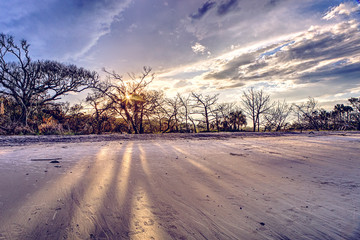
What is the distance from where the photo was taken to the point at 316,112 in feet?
58.7

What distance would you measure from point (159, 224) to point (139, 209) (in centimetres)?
32

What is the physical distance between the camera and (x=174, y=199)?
208 centimetres

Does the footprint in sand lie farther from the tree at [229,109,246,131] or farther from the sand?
the tree at [229,109,246,131]

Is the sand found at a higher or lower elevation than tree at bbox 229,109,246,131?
lower

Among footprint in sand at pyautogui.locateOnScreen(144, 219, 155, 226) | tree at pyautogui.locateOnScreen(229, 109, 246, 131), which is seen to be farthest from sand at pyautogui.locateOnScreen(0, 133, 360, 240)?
tree at pyautogui.locateOnScreen(229, 109, 246, 131)

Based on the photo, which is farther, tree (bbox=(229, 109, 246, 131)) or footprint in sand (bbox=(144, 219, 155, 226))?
tree (bbox=(229, 109, 246, 131))

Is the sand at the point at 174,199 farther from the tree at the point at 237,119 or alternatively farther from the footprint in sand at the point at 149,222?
the tree at the point at 237,119

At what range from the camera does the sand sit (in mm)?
→ 1545

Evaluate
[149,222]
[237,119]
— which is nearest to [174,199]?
[149,222]

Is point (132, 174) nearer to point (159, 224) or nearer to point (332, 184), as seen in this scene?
point (159, 224)

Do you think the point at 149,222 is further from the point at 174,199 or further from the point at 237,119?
the point at 237,119

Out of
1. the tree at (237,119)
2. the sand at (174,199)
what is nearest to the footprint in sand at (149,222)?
the sand at (174,199)

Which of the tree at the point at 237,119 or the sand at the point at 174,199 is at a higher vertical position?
the tree at the point at 237,119

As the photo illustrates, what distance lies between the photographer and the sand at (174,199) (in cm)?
154
